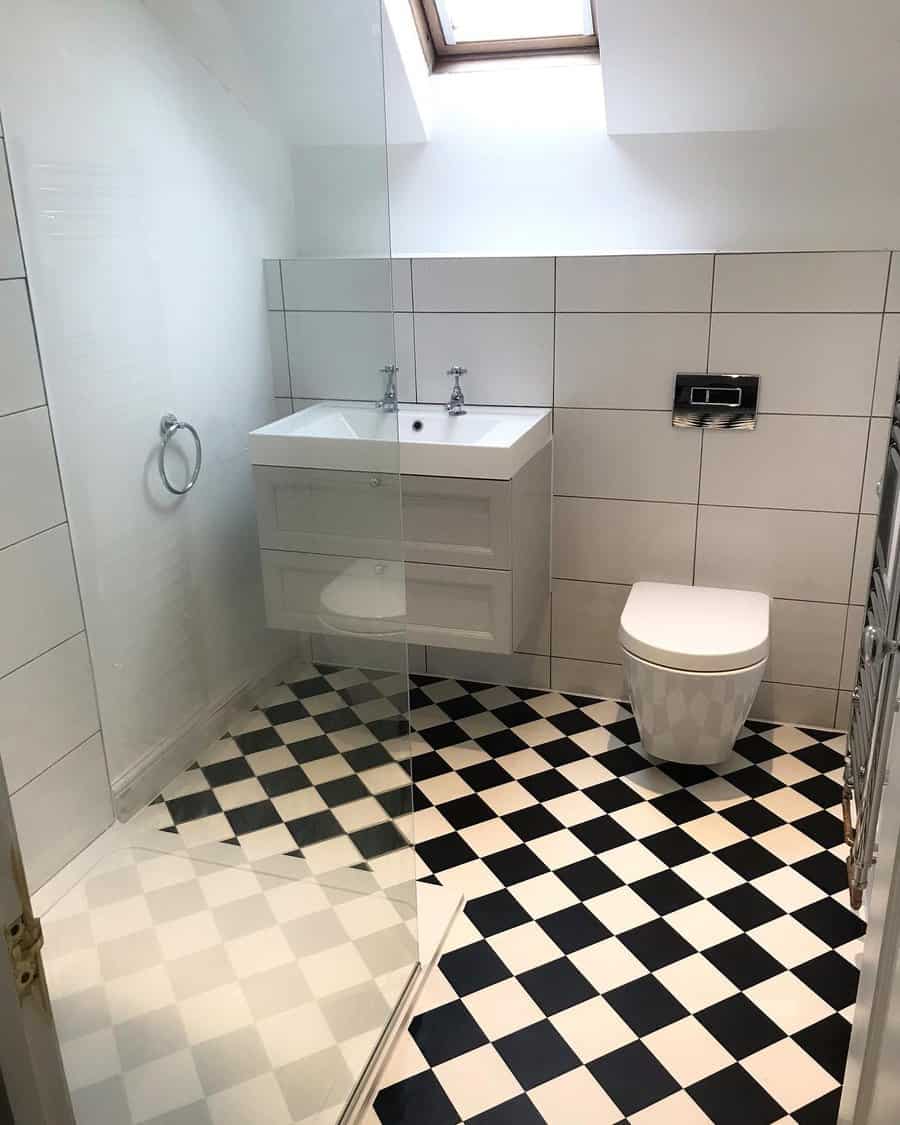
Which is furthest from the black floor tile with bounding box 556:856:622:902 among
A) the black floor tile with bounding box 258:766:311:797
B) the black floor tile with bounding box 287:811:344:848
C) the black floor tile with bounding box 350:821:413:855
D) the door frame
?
the door frame

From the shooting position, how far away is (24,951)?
2.12 feet

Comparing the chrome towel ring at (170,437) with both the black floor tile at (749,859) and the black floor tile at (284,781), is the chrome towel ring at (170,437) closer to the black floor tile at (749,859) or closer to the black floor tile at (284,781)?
the black floor tile at (284,781)

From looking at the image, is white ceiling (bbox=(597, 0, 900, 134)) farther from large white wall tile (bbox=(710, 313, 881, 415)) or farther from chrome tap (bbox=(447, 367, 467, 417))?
chrome tap (bbox=(447, 367, 467, 417))

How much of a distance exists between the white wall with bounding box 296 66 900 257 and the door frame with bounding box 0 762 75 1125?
102 inches

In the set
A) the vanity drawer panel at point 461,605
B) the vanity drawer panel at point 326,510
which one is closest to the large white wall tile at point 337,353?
the vanity drawer panel at point 326,510

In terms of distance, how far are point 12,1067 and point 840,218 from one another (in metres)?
2.72

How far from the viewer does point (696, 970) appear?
6.35 ft

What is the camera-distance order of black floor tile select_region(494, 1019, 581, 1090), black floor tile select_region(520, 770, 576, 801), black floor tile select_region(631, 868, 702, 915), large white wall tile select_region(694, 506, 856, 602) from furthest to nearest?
A: large white wall tile select_region(694, 506, 856, 602) → black floor tile select_region(520, 770, 576, 801) → black floor tile select_region(631, 868, 702, 915) → black floor tile select_region(494, 1019, 581, 1090)

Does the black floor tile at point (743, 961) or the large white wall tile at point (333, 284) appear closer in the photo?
the large white wall tile at point (333, 284)

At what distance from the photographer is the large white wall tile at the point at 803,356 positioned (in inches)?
97.3

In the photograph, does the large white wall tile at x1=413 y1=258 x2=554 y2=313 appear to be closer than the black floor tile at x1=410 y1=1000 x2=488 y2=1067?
No

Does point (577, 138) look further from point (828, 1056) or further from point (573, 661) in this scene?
point (828, 1056)

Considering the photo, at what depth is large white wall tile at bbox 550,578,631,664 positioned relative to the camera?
291 cm

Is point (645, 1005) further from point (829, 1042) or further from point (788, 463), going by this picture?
point (788, 463)
